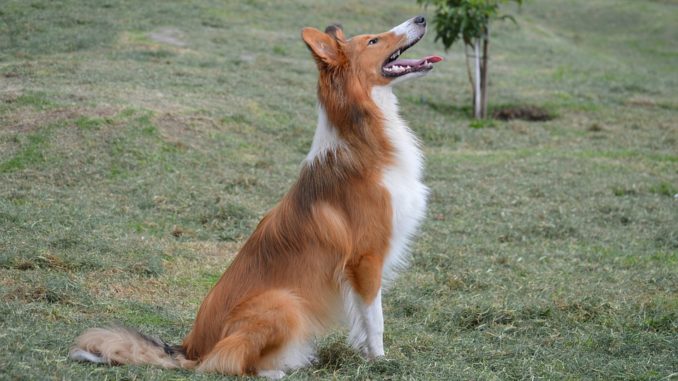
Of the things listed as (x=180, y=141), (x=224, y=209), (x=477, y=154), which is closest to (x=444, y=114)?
(x=477, y=154)

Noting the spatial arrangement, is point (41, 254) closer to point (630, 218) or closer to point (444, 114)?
point (630, 218)

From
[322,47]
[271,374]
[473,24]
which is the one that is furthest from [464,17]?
[271,374]

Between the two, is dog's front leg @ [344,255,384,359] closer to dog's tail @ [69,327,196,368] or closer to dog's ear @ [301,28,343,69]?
dog's tail @ [69,327,196,368]

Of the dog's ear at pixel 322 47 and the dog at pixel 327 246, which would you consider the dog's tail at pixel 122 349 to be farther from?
the dog's ear at pixel 322 47

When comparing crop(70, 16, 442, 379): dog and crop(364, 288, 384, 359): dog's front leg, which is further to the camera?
crop(364, 288, 384, 359): dog's front leg

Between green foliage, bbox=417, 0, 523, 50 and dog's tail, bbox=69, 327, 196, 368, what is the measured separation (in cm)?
1109

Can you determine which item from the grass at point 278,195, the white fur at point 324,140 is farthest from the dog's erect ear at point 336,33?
the grass at point 278,195

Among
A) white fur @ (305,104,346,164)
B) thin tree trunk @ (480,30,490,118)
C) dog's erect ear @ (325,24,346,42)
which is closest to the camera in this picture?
white fur @ (305,104,346,164)

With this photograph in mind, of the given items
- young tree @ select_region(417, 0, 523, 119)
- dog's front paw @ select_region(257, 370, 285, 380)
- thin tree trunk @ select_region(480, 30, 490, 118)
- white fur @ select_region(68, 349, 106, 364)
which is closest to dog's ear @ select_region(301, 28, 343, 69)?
dog's front paw @ select_region(257, 370, 285, 380)

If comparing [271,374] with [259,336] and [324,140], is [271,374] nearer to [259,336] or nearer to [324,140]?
[259,336]

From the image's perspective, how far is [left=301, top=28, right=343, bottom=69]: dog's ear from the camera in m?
5.12

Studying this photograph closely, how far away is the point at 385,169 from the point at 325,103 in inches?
21.9

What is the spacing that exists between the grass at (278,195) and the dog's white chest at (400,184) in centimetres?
71

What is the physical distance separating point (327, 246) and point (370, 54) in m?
1.35
